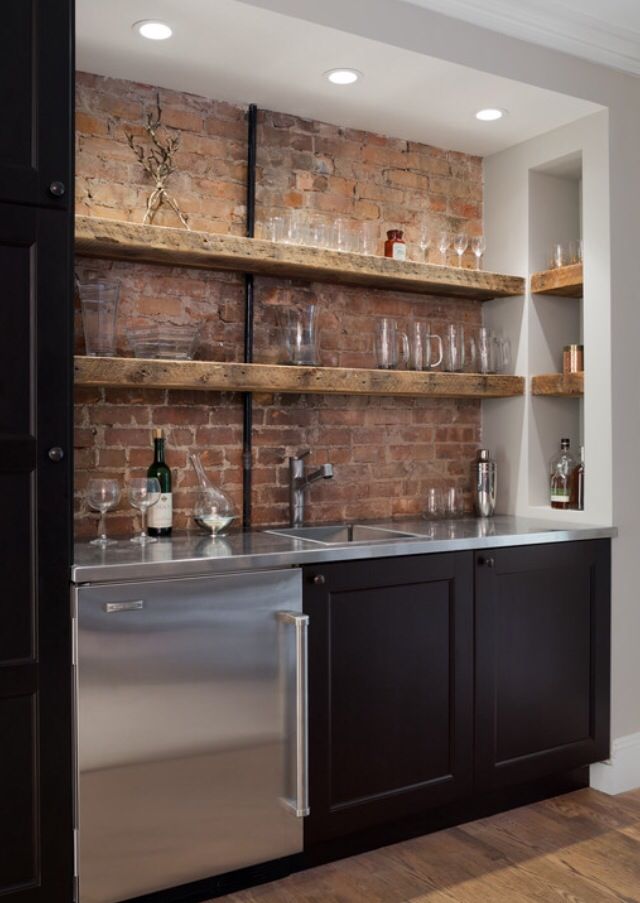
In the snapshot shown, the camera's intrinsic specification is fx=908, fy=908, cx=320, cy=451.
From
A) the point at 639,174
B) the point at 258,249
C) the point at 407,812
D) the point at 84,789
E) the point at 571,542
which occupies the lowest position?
the point at 407,812

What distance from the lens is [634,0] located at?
295cm

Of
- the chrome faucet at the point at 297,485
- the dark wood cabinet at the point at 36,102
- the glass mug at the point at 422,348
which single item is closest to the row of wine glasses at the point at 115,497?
the chrome faucet at the point at 297,485

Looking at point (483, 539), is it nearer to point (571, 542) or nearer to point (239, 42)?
point (571, 542)

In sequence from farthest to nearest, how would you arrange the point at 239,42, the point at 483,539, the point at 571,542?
the point at 571,542 < the point at 483,539 < the point at 239,42

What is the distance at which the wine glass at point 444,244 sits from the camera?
11.7ft

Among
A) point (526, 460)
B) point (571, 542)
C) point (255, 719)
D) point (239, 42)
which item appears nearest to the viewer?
point (255, 719)

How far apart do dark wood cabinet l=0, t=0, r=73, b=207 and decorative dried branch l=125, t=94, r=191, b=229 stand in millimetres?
768

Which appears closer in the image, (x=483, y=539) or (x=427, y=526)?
(x=483, y=539)

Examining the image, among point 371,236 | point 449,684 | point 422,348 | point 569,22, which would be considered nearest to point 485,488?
point 422,348

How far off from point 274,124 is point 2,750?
2270mm

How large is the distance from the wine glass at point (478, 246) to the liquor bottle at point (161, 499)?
1.57m

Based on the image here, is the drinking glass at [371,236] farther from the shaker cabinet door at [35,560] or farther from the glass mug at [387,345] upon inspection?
the shaker cabinet door at [35,560]

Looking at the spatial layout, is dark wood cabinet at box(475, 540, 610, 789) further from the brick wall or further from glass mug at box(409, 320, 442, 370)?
glass mug at box(409, 320, 442, 370)

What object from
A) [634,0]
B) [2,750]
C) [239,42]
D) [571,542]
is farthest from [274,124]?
[2,750]
